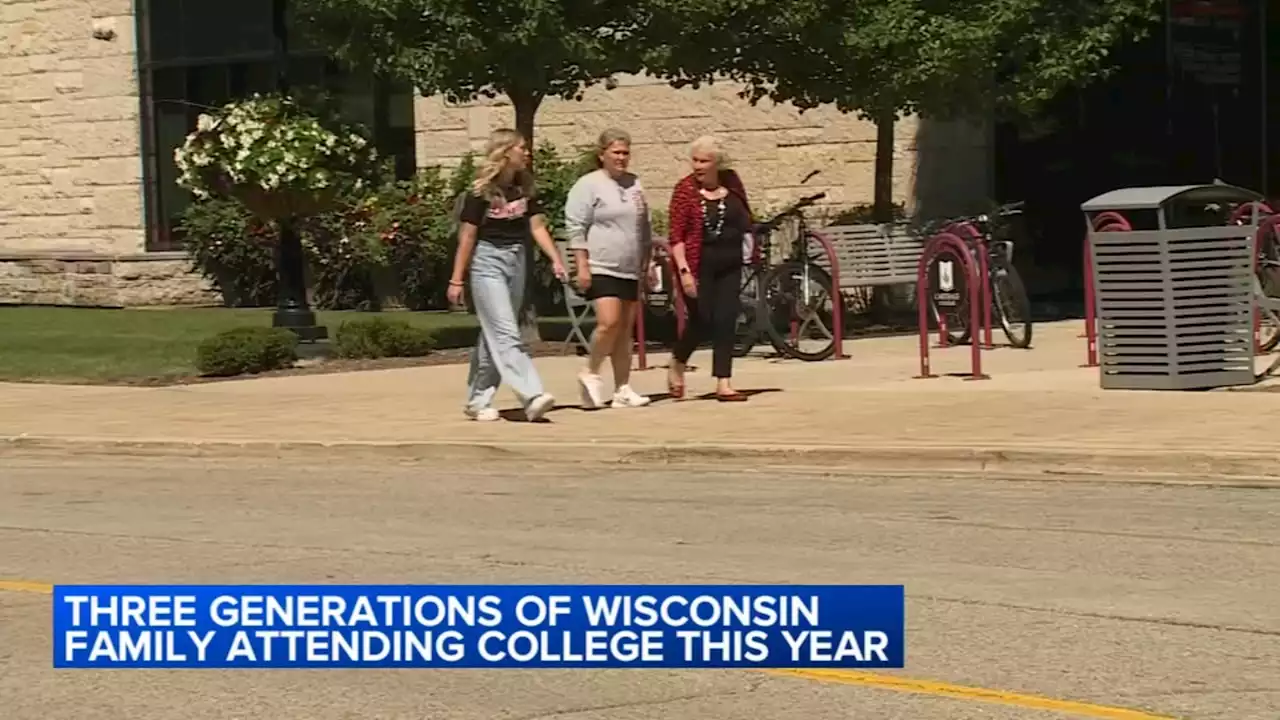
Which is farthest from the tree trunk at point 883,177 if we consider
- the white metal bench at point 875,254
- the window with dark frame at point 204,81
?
the window with dark frame at point 204,81

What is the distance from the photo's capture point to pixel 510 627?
590 cm

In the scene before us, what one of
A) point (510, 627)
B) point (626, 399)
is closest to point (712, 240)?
point (626, 399)

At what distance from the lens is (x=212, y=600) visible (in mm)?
6000

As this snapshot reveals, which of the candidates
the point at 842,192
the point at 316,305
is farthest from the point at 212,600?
the point at 316,305

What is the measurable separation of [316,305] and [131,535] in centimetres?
1797

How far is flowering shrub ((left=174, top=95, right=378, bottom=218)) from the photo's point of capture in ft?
65.6

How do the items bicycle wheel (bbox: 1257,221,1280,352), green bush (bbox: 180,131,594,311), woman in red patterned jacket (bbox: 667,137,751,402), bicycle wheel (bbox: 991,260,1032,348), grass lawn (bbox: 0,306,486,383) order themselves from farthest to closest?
green bush (bbox: 180,131,594,311)
grass lawn (bbox: 0,306,486,383)
bicycle wheel (bbox: 991,260,1032,348)
bicycle wheel (bbox: 1257,221,1280,352)
woman in red patterned jacket (bbox: 667,137,751,402)

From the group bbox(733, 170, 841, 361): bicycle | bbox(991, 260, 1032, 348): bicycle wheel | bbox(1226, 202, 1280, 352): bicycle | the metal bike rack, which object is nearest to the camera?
the metal bike rack

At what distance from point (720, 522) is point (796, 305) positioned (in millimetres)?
7890

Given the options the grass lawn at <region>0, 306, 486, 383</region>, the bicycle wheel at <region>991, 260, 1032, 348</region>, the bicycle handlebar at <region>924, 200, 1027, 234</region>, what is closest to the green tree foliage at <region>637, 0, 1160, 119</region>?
the bicycle handlebar at <region>924, 200, 1027, 234</region>

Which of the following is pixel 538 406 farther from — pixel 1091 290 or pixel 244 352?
pixel 1091 290

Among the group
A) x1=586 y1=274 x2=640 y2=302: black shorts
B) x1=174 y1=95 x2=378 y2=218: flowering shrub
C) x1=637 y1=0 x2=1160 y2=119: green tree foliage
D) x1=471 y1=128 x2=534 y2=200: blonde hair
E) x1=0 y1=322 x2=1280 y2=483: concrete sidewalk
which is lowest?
x1=0 y1=322 x2=1280 y2=483: concrete sidewalk

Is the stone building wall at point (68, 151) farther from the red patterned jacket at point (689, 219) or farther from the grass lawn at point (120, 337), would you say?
the red patterned jacket at point (689, 219)

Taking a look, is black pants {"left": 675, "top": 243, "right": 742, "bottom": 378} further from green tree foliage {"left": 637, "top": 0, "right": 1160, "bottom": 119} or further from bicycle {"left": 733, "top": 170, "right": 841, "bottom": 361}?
green tree foliage {"left": 637, "top": 0, "right": 1160, "bottom": 119}
